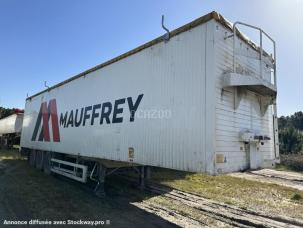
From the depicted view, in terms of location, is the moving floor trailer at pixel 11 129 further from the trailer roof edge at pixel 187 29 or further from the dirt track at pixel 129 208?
the trailer roof edge at pixel 187 29

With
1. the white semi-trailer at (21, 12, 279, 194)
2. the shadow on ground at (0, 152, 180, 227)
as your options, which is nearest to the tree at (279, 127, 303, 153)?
the shadow on ground at (0, 152, 180, 227)

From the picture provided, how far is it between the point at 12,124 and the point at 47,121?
11.9 m

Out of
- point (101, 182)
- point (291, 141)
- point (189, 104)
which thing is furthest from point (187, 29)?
point (291, 141)

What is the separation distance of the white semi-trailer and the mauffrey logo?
2.93 m

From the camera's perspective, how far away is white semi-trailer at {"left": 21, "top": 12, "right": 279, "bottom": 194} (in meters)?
5.27

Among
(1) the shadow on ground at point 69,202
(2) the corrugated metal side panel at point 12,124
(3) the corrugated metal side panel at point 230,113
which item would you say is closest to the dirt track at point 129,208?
(1) the shadow on ground at point 69,202

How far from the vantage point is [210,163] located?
4941 millimetres

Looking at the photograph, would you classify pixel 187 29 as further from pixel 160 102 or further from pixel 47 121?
pixel 47 121

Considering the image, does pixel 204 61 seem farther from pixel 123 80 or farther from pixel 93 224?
pixel 93 224

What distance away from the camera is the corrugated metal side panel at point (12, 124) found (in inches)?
834

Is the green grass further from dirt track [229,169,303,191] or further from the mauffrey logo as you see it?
the mauffrey logo

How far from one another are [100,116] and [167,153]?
125 inches

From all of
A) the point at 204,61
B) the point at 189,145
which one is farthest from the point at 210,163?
the point at 204,61

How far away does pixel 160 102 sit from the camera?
6.22 metres
